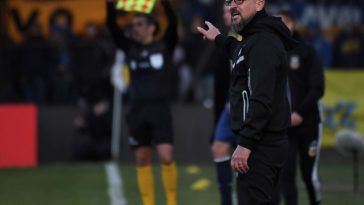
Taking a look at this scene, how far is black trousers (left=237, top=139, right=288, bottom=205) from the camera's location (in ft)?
21.8

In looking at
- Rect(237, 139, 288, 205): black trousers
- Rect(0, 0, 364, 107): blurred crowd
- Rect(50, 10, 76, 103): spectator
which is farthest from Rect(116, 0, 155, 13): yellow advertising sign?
Rect(50, 10, 76, 103): spectator

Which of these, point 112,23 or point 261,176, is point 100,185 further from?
point 261,176

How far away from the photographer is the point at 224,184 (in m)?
9.84

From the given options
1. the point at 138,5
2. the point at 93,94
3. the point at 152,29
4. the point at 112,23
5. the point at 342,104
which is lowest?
the point at 342,104

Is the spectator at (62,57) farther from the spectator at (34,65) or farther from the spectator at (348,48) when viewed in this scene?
the spectator at (348,48)

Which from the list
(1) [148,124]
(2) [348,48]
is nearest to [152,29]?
(1) [148,124]

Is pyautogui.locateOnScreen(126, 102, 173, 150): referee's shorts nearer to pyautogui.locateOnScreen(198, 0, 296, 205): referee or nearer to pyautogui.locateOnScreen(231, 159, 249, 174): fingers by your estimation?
pyautogui.locateOnScreen(198, 0, 296, 205): referee

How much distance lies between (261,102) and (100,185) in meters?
7.22

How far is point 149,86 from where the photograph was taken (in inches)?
415

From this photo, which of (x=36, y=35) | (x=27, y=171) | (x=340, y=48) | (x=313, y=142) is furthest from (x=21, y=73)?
(x=313, y=142)

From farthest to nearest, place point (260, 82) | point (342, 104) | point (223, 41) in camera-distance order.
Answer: point (342, 104)
point (223, 41)
point (260, 82)

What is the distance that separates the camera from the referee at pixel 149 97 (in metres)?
10.4

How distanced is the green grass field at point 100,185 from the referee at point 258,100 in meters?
4.72

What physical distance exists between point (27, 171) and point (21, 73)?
3.25 m
